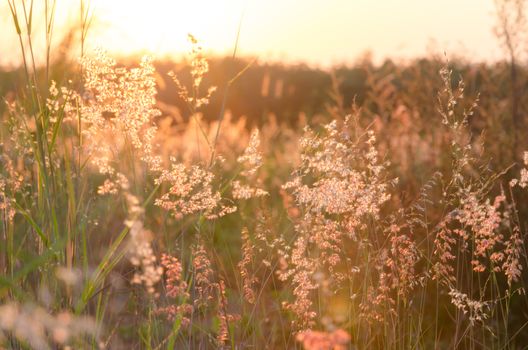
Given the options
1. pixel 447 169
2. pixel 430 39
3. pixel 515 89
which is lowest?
pixel 447 169

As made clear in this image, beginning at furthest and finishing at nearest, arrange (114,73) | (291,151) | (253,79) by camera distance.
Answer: (253,79) → (291,151) → (114,73)

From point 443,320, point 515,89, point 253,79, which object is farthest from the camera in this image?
point 253,79

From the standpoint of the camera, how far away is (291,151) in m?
6.94

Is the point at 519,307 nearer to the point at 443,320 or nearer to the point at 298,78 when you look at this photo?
the point at 443,320

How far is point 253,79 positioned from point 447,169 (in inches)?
586

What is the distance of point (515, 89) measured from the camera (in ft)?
14.0

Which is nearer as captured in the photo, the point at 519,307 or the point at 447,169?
the point at 519,307

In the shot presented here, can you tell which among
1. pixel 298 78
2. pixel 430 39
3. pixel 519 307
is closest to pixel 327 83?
pixel 298 78

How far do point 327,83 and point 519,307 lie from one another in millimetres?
15392

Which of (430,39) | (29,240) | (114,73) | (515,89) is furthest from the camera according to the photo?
(430,39)

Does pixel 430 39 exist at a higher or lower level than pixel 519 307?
higher

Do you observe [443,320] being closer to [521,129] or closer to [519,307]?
[519,307]

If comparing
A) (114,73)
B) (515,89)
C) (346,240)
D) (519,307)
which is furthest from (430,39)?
(114,73)

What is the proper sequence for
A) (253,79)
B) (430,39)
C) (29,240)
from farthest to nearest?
(253,79) → (430,39) → (29,240)
